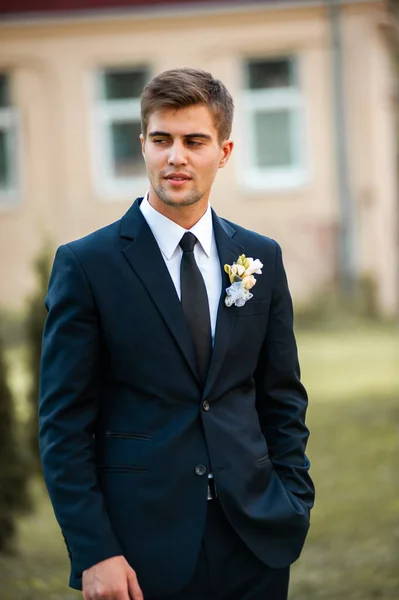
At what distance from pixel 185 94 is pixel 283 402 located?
2.55 ft

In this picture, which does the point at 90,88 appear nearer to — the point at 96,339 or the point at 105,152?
the point at 105,152

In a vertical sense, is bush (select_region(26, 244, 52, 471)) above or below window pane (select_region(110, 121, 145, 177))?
below

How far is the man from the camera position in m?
2.40

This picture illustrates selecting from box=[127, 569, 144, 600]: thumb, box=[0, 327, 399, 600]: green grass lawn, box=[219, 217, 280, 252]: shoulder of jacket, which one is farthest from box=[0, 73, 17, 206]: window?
box=[127, 569, 144, 600]: thumb

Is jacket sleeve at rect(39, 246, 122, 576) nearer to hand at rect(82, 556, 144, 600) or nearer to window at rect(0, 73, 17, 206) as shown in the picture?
hand at rect(82, 556, 144, 600)

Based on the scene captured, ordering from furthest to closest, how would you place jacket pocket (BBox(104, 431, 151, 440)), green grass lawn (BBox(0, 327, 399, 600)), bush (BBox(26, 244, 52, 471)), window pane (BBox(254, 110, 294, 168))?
1. window pane (BBox(254, 110, 294, 168))
2. bush (BBox(26, 244, 52, 471))
3. green grass lawn (BBox(0, 327, 399, 600))
4. jacket pocket (BBox(104, 431, 151, 440))

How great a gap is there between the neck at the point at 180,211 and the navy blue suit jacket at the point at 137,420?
6 cm

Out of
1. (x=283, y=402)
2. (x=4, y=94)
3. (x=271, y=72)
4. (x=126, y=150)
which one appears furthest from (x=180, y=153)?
(x=4, y=94)

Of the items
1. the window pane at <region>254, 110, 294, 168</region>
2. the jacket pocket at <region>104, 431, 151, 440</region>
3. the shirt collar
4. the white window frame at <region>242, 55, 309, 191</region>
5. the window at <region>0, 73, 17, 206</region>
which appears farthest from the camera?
the window at <region>0, 73, 17, 206</region>

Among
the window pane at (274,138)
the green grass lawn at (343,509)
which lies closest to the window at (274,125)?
the window pane at (274,138)

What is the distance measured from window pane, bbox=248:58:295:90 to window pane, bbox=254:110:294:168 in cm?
43

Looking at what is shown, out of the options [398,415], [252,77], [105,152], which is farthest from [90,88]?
[398,415]

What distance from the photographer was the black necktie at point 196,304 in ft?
8.20

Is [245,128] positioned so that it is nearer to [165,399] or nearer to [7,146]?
[7,146]
